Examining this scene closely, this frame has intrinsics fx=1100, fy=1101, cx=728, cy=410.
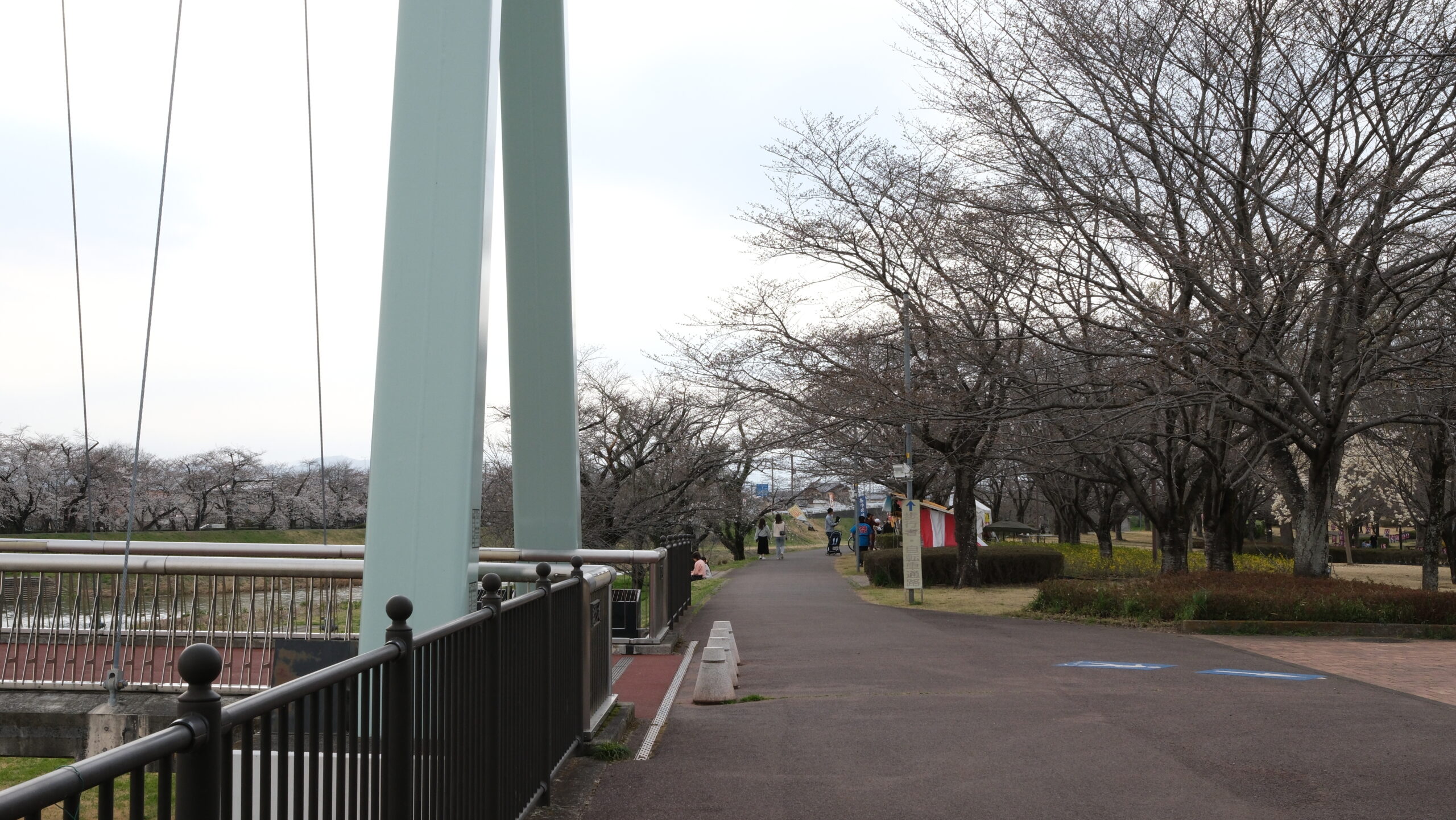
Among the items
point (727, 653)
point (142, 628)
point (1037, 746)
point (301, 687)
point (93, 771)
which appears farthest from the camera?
point (142, 628)

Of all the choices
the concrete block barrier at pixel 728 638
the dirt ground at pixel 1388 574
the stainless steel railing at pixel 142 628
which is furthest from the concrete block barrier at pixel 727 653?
the dirt ground at pixel 1388 574

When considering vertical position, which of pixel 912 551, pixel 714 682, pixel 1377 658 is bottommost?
pixel 1377 658

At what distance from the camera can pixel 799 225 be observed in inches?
985

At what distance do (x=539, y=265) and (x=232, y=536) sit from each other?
24247mm

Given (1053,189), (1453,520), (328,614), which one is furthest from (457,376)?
(1453,520)

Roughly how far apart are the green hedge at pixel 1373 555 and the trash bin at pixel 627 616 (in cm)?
4289

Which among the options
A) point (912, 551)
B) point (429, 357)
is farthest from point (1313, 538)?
point (429, 357)

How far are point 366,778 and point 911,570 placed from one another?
67.6ft

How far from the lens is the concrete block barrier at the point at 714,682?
10.2m

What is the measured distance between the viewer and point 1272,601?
1636cm

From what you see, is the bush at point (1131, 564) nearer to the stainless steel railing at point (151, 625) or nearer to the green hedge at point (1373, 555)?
the green hedge at point (1373, 555)

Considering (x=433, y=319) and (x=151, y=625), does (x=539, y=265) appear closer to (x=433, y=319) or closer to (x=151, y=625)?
(x=433, y=319)

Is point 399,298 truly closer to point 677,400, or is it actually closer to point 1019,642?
point 1019,642

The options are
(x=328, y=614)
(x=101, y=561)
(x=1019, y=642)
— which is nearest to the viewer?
(x=101, y=561)
